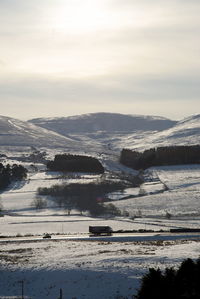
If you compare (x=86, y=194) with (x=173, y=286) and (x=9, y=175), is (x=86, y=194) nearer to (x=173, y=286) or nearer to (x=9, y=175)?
(x=9, y=175)

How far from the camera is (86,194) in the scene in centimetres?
13900

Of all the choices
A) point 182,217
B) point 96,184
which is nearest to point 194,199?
point 182,217

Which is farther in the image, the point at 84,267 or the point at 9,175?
the point at 9,175

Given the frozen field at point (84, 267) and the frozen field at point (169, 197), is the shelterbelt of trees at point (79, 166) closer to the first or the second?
the frozen field at point (169, 197)

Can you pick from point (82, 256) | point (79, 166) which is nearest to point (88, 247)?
point (82, 256)

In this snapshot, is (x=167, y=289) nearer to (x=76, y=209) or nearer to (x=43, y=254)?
(x=43, y=254)

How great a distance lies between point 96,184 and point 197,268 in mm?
121008

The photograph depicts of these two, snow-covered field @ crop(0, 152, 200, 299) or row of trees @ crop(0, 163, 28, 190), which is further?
row of trees @ crop(0, 163, 28, 190)

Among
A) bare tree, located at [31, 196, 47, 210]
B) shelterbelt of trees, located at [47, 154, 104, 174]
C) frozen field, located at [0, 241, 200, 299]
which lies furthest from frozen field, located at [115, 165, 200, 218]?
frozen field, located at [0, 241, 200, 299]

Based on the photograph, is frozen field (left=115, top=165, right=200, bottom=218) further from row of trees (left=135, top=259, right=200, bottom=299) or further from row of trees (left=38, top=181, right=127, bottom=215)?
row of trees (left=135, top=259, right=200, bottom=299)

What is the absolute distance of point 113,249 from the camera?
50.7m

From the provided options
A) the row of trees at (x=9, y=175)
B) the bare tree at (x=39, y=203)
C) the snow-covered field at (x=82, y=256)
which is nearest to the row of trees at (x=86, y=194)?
the bare tree at (x=39, y=203)

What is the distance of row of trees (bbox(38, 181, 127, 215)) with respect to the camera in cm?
12306

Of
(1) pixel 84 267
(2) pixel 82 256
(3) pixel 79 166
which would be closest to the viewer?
(1) pixel 84 267
